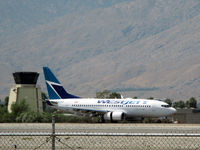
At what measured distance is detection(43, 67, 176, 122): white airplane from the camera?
54375 millimetres

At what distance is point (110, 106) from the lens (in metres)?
56.8

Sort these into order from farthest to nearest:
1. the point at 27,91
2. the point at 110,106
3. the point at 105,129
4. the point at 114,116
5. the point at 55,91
Result: the point at 27,91 → the point at 55,91 → the point at 110,106 → the point at 114,116 → the point at 105,129

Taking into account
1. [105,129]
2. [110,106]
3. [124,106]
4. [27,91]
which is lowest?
[105,129]

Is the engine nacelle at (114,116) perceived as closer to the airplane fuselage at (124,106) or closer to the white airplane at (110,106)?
the white airplane at (110,106)

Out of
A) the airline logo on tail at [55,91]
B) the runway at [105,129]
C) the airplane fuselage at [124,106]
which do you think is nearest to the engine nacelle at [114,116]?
the airplane fuselage at [124,106]

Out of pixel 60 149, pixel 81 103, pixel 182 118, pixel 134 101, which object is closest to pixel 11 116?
pixel 81 103

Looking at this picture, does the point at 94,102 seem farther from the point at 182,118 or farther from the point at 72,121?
the point at 182,118

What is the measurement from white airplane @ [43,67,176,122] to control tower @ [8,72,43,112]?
11874mm

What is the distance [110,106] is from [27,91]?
1998 cm

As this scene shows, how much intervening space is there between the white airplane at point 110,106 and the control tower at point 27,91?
39.0 feet

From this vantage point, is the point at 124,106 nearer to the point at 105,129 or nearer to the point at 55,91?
the point at 55,91

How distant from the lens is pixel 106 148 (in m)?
17.3

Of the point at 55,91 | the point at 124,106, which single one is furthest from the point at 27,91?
the point at 124,106

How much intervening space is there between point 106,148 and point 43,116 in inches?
1493
